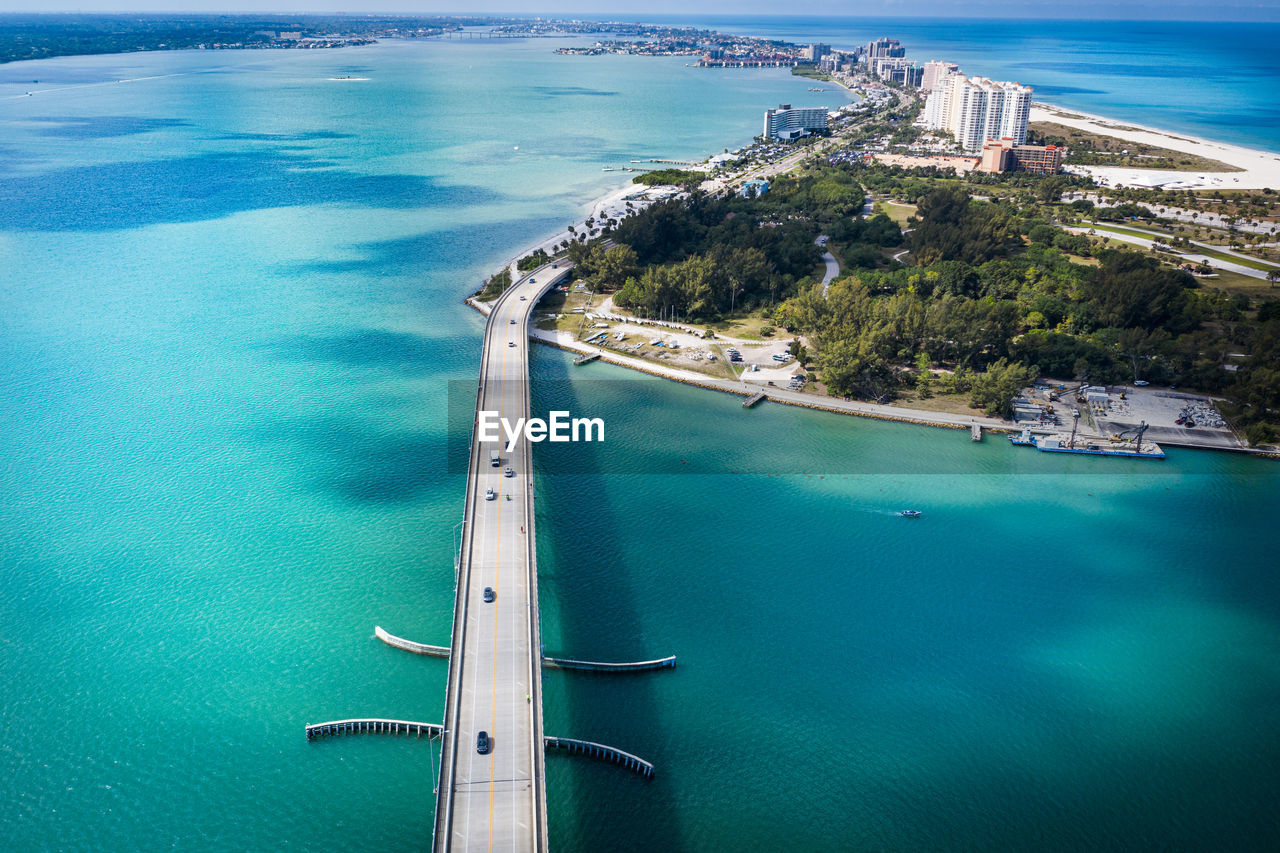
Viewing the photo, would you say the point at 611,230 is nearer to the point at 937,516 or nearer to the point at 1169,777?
the point at 937,516

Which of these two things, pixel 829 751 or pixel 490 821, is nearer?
pixel 490 821

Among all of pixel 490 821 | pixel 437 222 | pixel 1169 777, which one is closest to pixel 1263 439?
pixel 1169 777

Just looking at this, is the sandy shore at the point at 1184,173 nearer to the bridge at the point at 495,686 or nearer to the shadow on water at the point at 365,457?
the shadow on water at the point at 365,457

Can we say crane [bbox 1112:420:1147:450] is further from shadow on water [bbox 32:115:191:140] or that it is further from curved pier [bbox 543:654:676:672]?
shadow on water [bbox 32:115:191:140]

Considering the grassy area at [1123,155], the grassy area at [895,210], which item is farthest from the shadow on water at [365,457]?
the grassy area at [1123,155]

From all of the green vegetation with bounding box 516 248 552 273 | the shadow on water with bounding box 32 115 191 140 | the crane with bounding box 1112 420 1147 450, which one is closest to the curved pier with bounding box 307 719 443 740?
the crane with bounding box 1112 420 1147 450
